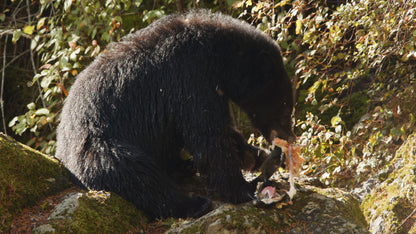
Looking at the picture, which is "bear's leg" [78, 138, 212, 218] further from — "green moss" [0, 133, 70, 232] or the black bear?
"green moss" [0, 133, 70, 232]

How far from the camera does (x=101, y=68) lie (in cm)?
386

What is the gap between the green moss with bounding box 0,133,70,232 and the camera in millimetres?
2891

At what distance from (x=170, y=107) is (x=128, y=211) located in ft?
2.90

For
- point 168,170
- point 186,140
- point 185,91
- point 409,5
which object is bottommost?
point 168,170

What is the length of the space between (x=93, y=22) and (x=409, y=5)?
166 inches

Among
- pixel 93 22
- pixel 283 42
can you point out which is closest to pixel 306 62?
pixel 283 42

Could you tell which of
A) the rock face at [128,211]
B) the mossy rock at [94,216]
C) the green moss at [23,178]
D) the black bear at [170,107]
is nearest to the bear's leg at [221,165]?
the black bear at [170,107]

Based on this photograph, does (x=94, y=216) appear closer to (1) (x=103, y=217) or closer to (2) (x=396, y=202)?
(1) (x=103, y=217)

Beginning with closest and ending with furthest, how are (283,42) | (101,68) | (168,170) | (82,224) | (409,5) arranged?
1. (82,224)
2. (101,68)
3. (168,170)
4. (409,5)
5. (283,42)

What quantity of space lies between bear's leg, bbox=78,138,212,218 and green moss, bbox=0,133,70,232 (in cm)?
23

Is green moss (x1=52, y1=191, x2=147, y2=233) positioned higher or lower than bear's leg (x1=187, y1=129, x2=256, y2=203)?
lower

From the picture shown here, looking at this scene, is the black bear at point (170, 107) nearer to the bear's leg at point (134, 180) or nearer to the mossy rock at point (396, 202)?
the bear's leg at point (134, 180)

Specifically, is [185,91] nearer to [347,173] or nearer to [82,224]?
[82,224]

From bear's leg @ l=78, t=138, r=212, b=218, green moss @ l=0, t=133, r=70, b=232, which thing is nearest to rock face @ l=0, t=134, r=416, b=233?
green moss @ l=0, t=133, r=70, b=232
